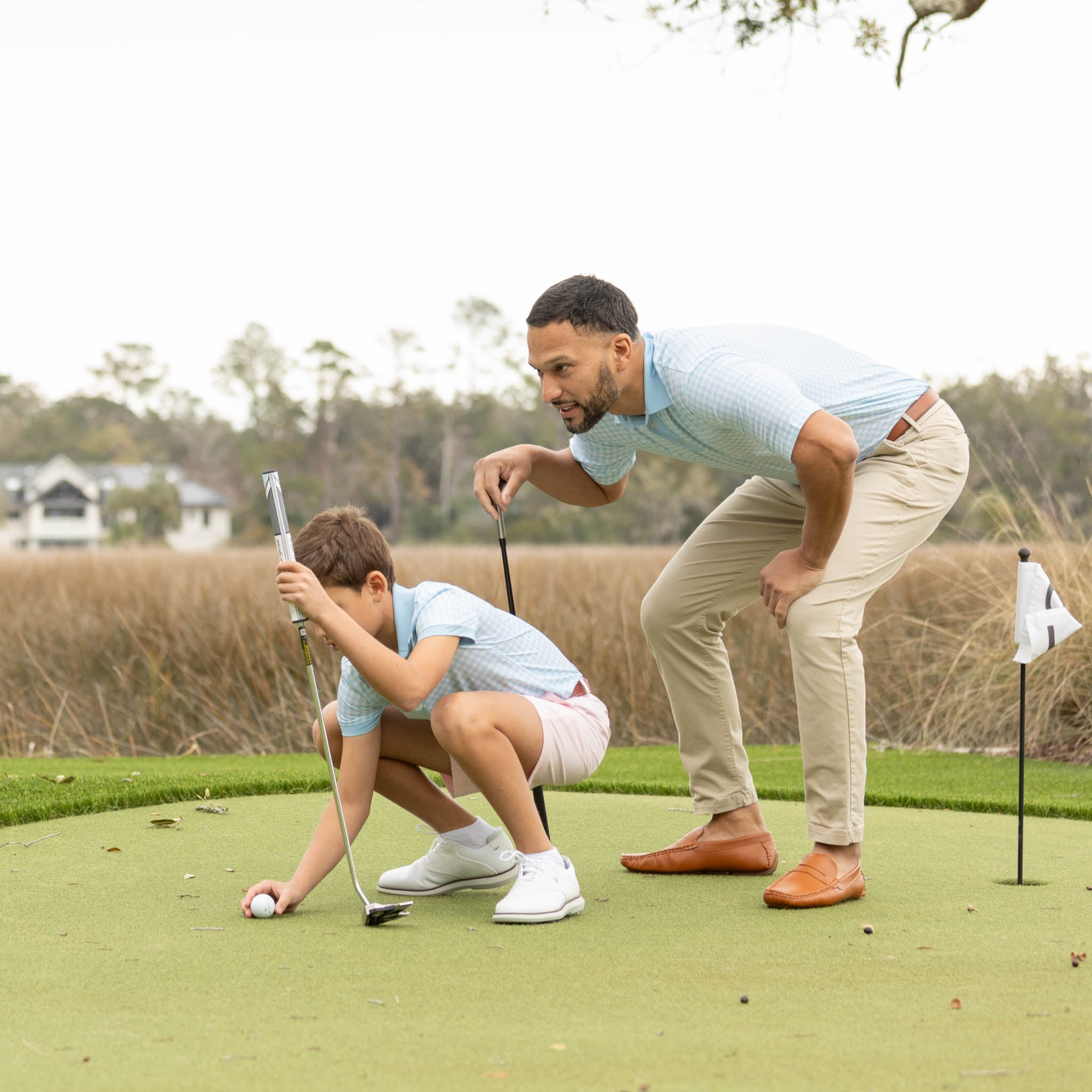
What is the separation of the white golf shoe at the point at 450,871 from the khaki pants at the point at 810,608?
565mm

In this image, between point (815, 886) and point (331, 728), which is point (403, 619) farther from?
point (815, 886)

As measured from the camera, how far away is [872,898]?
9.88 ft

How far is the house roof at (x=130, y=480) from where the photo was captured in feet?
184

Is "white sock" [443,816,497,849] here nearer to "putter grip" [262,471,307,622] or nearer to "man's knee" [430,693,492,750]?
"man's knee" [430,693,492,750]

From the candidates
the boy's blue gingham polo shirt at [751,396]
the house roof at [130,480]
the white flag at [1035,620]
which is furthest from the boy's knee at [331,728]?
the house roof at [130,480]

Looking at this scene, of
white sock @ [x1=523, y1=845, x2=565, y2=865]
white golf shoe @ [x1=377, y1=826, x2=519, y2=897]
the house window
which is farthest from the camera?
the house window

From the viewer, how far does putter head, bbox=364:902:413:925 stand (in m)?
2.72

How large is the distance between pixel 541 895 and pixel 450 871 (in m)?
0.45

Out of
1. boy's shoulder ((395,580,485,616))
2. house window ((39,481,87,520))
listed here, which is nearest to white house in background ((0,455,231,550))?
house window ((39,481,87,520))

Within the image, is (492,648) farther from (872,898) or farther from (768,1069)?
(768,1069)

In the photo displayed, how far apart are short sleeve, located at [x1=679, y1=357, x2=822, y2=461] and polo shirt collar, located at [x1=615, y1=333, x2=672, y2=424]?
0.06 meters

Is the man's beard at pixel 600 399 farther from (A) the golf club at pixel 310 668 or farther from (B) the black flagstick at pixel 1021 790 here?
(B) the black flagstick at pixel 1021 790

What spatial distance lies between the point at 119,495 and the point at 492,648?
5077cm

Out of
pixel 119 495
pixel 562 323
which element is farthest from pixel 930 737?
pixel 119 495
